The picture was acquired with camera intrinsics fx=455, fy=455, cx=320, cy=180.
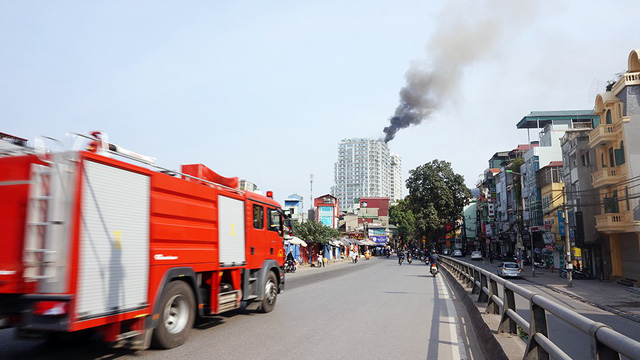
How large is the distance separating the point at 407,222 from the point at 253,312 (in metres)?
106

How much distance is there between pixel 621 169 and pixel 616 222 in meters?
3.40

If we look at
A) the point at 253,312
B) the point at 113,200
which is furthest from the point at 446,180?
the point at 113,200

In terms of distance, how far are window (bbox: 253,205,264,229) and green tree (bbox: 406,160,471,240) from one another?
203 feet

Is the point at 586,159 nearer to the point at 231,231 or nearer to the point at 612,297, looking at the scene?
the point at 612,297

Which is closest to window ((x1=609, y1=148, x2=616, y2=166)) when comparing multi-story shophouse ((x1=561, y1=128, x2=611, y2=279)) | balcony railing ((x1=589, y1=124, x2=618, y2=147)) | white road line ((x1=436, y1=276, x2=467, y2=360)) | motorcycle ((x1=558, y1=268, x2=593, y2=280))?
balcony railing ((x1=589, y1=124, x2=618, y2=147))

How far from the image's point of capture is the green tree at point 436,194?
235ft

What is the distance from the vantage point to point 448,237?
111000mm

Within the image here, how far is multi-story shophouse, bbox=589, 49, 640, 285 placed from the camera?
90.8 feet

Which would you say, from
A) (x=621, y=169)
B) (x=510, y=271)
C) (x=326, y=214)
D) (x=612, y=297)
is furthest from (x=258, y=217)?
(x=326, y=214)

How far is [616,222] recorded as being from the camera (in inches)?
1145

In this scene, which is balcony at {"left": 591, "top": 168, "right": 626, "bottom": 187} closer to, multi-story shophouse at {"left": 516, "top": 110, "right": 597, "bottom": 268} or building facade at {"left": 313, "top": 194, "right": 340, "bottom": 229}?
multi-story shophouse at {"left": 516, "top": 110, "right": 597, "bottom": 268}

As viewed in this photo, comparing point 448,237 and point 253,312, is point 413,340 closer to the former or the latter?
point 253,312

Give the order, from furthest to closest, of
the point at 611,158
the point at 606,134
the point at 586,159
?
the point at 586,159 < the point at 611,158 < the point at 606,134

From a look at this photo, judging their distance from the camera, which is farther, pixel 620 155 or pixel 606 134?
pixel 606 134
